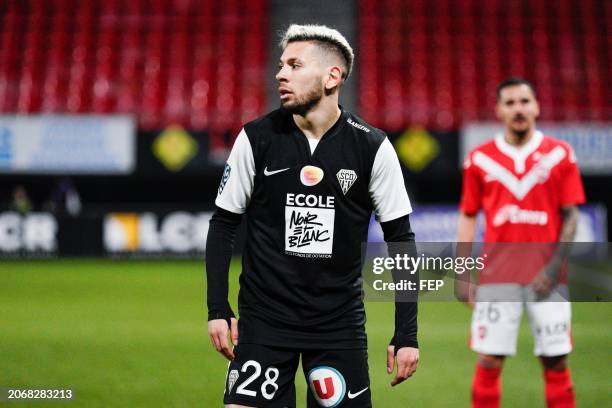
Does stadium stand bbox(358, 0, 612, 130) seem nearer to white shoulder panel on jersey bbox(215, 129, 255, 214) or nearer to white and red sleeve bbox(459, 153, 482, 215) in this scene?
white and red sleeve bbox(459, 153, 482, 215)

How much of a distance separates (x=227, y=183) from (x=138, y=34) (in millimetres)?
17977

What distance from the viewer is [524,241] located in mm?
4574

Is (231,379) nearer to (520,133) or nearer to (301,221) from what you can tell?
(301,221)

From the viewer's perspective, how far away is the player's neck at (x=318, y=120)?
3.22 metres

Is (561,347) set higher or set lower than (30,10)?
lower

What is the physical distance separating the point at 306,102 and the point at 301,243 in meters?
0.50

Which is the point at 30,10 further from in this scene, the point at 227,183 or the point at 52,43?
the point at 227,183

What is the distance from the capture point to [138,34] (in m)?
20.4

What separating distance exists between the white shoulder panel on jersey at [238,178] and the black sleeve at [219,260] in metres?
0.04

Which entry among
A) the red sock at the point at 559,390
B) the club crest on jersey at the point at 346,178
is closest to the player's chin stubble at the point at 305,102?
the club crest on jersey at the point at 346,178

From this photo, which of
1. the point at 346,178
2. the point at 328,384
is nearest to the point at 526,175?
the point at 346,178

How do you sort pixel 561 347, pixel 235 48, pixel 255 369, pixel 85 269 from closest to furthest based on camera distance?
pixel 255 369
pixel 561 347
pixel 85 269
pixel 235 48

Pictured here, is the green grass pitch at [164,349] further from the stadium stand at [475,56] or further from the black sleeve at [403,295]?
the stadium stand at [475,56]

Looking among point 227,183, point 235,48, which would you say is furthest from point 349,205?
point 235,48
